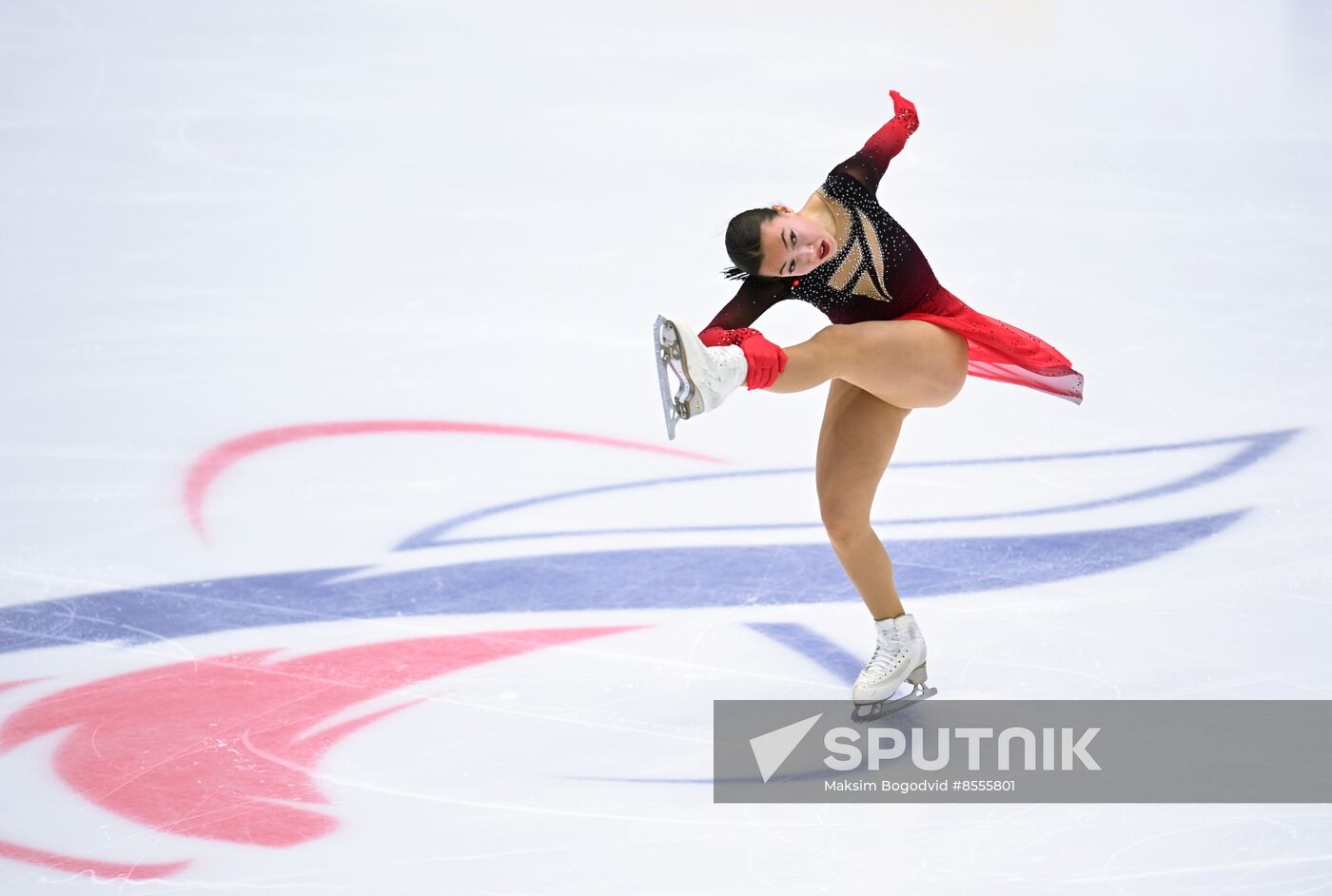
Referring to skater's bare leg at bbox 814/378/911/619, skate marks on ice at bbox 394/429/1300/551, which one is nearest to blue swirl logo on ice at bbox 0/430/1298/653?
skate marks on ice at bbox 394/429/1300/551

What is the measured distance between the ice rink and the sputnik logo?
0.02 m

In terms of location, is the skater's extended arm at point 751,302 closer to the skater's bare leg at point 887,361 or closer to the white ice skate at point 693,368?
the skater's bare leg at point 887,361

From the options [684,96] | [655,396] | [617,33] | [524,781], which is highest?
[617,33]

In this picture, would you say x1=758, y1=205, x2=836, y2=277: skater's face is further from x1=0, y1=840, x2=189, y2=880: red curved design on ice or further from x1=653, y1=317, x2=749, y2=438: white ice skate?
x1=0, y1=840, x2=189, y2=880: red curved design on ice

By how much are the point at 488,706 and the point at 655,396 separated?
2290 mm

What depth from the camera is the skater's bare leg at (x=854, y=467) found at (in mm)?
3783

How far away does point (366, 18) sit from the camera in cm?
995

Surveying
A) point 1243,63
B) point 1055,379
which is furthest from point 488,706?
point 1243,63

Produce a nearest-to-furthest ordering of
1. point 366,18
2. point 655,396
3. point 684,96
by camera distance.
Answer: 1. point 655,396
2. point 684,96
3. point 366,18

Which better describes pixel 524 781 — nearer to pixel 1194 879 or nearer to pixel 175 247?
pixel 1194 879

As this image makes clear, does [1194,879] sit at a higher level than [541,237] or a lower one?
lower

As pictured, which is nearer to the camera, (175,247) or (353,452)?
(353,452)

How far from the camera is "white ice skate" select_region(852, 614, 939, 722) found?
3848mm

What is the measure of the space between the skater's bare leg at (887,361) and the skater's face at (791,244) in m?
0.16
